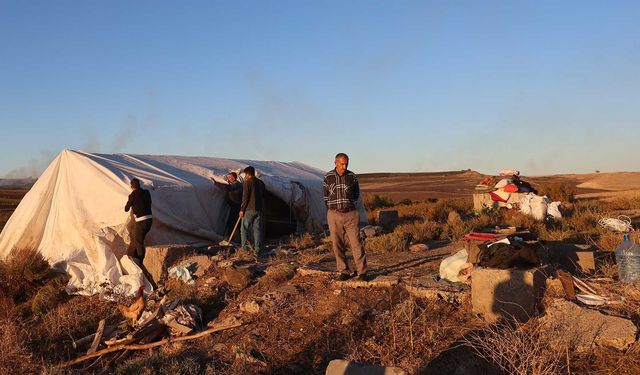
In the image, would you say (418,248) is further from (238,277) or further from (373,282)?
(238,277)

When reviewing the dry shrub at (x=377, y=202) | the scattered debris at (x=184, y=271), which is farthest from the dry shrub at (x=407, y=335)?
the dry shrub at (x=377, y=202)

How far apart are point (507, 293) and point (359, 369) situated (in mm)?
2663

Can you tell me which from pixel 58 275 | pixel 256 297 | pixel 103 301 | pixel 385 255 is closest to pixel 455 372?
pixel 256 297

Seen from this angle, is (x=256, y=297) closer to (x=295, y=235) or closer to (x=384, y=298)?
(x=384, y=298)

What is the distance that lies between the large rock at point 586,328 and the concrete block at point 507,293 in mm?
279

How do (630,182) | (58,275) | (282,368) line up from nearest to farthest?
(282,368), (58,275), (630,182)

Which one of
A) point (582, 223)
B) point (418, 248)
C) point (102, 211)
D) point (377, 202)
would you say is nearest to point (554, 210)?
point (582, 223)

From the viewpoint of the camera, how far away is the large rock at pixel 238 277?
8852 mm

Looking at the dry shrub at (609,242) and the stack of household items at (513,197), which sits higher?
the stack of household items at (513,197)

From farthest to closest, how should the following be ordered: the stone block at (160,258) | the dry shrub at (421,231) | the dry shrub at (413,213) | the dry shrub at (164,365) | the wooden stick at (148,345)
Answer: the dry shrub at (413,213) < the dry shrub at (421,231) < the stone block at (160,258) < the wooden stick at (148,345) < the dry shrub at (164,365)

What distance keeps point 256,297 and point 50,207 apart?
7309mm

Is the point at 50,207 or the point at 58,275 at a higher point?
the point at 50,207

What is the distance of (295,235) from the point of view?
14.6 metres

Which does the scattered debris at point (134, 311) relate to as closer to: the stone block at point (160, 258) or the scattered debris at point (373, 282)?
the stone block at point (160, 258)
